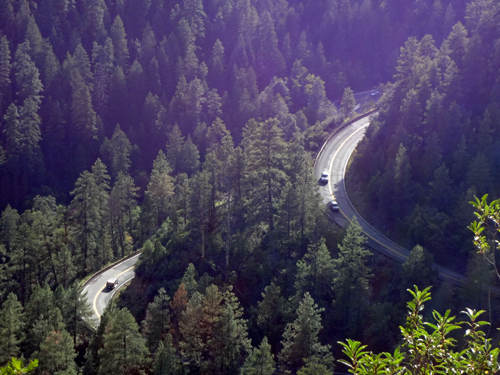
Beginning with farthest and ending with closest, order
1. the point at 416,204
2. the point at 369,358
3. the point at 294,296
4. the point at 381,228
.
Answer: the point at 381,228 → the point at 416,204 → the point at 294,296 → the point at 369,358

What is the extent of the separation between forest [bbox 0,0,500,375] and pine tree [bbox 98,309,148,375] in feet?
0.49

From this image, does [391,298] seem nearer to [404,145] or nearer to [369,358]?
[404,145]

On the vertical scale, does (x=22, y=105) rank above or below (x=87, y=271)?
above

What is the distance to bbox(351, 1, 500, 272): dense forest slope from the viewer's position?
141ft

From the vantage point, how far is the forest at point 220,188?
35.8m

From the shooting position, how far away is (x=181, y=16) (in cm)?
11169

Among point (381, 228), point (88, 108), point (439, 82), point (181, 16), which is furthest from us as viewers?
point (181, 16)

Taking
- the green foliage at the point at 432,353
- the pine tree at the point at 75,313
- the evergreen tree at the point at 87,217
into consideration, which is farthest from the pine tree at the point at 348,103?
the green foliage at the point at 432,353

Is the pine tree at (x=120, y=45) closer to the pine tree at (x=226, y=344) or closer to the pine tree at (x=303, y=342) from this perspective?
the pine tree at (x=226, y=344)

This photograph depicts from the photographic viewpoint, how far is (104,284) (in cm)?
5056

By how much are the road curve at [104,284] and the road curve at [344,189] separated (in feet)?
81.6

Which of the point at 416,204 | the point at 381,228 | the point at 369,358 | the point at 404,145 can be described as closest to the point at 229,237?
the point at 381,228

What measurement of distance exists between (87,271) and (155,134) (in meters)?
40.4

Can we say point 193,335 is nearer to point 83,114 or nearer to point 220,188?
point 220,188
